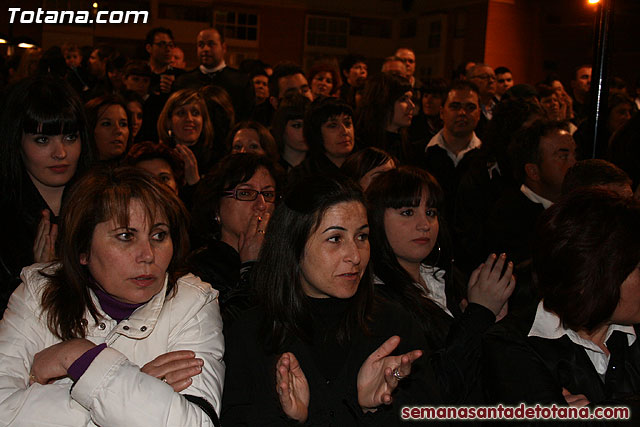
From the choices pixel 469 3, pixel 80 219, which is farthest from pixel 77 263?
pixel 469 3

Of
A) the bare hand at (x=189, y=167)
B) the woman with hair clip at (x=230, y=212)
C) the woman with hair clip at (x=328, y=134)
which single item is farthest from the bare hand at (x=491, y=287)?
the bare hand at (x=189, y=167)

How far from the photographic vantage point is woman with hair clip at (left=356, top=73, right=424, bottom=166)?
17.9ft

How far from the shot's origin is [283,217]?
2.42 metres

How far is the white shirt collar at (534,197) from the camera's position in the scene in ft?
13.3

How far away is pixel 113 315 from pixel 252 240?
902mm

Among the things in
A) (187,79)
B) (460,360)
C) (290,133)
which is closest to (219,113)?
(290,133)

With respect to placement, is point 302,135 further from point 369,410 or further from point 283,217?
point 369,410

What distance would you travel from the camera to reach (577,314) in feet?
6.98

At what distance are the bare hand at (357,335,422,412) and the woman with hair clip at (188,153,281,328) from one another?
3.42 feet

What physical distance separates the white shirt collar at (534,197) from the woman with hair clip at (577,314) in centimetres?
189

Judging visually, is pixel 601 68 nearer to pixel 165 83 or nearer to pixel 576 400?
pixel 576 400

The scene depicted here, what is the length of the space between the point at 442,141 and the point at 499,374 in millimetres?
3785

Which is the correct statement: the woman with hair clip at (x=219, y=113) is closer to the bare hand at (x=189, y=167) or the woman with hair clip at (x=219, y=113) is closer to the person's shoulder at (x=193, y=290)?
the bare hand at (x=189, y=167)

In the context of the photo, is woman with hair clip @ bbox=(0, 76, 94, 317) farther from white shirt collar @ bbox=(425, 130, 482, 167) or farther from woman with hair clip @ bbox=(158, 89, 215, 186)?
white shirt collar @ bbox=(425, 130, 482, 167)
